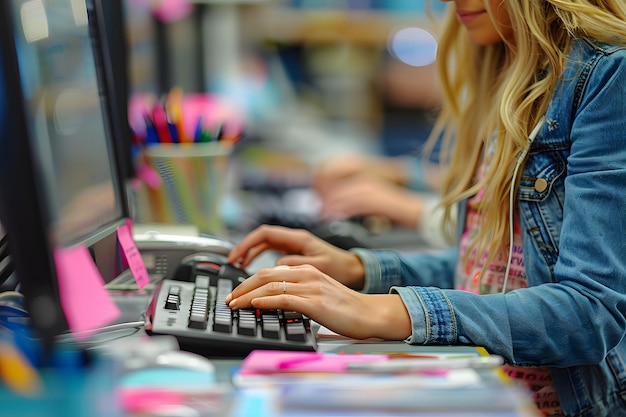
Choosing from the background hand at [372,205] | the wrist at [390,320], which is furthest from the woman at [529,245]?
the background hand at [372,205]

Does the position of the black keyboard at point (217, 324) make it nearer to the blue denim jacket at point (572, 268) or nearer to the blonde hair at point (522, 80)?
the blue denim jacket at point (572, 268)

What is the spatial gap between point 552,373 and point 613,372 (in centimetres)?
7

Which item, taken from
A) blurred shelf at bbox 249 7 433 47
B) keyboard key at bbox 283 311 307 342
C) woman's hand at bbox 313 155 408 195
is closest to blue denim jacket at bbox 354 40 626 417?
keyboard key at bbox 283 311 307 342

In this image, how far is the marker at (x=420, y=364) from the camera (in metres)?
0.65

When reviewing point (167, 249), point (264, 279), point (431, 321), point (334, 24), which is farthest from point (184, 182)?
point (334, 24)

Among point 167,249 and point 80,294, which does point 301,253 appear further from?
point 80,294

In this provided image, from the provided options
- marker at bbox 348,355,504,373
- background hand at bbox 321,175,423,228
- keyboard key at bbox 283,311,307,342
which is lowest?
background hand at bbox 321,175,423,228

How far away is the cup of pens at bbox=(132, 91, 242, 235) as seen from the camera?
133cm

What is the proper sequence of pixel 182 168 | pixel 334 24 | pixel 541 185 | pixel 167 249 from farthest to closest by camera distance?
pixel 334 24 → pixel 182 168 → pixel 167 249 → pixel 541 185

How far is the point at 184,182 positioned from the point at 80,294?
64 cm

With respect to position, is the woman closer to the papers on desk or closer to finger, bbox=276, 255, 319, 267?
finger, bbox=276, 255, 319, 267

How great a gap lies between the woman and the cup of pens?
0.26 m

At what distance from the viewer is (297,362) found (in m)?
→ 0.67

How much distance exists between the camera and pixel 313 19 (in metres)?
3.73
